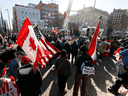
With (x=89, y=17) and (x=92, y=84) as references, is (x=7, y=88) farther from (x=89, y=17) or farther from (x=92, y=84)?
(x=89, y=17)

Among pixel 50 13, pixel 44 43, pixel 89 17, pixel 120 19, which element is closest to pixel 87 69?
pixel 44 43

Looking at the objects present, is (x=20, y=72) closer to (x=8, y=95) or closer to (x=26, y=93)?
(x=8, y=95)

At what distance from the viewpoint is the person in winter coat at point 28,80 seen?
5.48ft

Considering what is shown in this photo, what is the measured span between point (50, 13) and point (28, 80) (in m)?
60.3

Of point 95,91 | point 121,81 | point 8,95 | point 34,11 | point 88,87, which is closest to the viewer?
point 8,95

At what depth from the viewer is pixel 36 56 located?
1.81m

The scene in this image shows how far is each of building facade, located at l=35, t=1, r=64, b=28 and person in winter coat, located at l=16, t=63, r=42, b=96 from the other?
52124 millimetres

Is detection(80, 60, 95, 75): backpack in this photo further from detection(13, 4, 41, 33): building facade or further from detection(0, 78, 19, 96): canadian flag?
detection(13, 4, 41, 33): building facade

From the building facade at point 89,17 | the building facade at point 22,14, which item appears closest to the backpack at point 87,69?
the building facade at point 22,14

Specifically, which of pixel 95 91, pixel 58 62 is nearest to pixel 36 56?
pixel 58 62

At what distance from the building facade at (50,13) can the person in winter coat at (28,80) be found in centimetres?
5212

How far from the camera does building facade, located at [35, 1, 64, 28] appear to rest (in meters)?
51.7

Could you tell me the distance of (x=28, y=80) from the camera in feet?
5.80

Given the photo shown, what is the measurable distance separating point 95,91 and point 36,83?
282 cm
